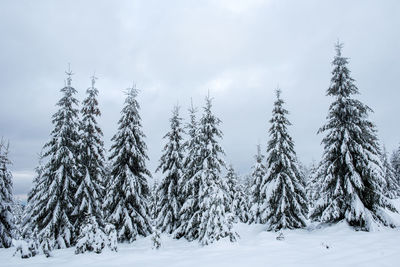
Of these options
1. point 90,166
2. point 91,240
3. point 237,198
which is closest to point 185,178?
point 90,166

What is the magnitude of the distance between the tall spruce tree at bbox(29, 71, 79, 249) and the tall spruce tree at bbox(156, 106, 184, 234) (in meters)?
7.59

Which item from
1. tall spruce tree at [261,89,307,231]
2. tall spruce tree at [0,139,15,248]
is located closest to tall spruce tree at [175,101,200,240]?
tall spruce tree at [261,89,307,231]

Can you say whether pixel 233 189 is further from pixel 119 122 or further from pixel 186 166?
pixel 119 122

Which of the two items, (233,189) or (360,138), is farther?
(233,189)

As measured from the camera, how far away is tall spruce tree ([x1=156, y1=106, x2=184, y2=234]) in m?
22.5

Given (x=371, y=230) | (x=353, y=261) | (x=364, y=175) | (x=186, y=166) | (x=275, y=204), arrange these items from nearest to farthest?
(x=353, y=261) < (x=371, y=230) < (x=364, y=175) < (x=275, y=204) < (x=186, y=166)

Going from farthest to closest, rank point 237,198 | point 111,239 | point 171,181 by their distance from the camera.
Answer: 1. point 237,198
2. point 171,181
3. point 111,239

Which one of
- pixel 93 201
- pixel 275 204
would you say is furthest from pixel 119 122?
pixel 275 204

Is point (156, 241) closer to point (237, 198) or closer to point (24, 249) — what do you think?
point (24, 249)

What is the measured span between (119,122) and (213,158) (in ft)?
29.0

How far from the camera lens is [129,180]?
1920 centimetres

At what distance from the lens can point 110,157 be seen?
20547 millimetres

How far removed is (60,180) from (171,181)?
30.3ft

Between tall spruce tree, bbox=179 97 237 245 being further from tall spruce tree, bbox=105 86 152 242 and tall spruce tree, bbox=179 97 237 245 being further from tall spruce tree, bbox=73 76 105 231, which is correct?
tall spruce tree, bbox=73 76 105 231
